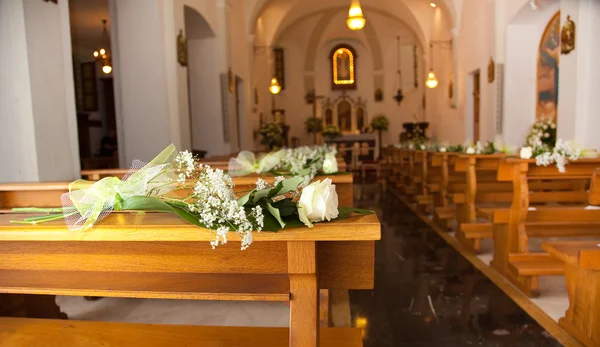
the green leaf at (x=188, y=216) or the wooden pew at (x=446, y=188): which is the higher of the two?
the green leaf at (x=188, y=216)

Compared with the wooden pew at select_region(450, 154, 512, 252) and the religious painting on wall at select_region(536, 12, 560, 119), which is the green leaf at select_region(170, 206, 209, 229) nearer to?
the wooden pew at select_region(450, 154, 512, 252)

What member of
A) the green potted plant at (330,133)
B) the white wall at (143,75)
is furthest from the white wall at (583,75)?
the green potted plant at (330,133)

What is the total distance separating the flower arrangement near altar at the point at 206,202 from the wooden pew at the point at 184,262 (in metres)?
0.03

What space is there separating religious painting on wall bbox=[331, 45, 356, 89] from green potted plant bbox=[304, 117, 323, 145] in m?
2.08

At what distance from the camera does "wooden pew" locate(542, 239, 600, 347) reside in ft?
8.71

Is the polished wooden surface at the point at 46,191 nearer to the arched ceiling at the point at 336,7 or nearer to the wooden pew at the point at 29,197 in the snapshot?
the wooden pew at the point at 29,197

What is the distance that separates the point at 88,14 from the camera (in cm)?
1093

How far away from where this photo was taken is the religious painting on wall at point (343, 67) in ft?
65.6

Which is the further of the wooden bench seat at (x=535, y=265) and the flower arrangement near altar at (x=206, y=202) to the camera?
the wooden bench seat at (x=535, y=265)

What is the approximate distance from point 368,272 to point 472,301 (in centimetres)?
260

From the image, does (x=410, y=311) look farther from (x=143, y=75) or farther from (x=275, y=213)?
(x=143, y=75)

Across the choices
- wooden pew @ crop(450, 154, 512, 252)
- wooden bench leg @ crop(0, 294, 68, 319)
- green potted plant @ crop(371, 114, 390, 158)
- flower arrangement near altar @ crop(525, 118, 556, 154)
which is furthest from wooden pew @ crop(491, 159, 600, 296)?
green potted plant @ crop(371, 114, 390, 158)

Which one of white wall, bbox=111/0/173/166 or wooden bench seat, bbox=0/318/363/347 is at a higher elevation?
white wall, bbox=111/0/173/166

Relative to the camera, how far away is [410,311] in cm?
347
